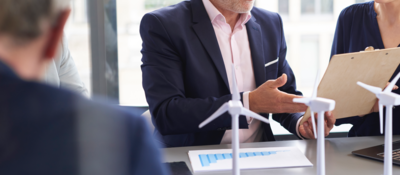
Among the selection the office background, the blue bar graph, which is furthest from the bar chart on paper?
the office background

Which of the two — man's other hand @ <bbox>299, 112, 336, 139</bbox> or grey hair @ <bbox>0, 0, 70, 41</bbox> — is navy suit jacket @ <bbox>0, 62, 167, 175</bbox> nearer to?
grey hair @ <bbox>0, 0, 70, 41</bbox>

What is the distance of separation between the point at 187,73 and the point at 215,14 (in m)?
0.35

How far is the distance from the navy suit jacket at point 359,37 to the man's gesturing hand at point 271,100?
1.51ft

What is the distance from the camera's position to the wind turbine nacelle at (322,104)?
0.82m

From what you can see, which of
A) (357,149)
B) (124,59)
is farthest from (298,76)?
(357,149)

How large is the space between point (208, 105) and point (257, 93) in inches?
8.4

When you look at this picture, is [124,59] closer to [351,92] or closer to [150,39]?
[150,39]

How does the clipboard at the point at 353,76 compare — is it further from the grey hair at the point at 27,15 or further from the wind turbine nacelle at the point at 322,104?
the grey hair at the point at 27,15

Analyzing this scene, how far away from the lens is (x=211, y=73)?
1.64 metres

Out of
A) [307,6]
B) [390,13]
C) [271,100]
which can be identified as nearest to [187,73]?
[271,100]

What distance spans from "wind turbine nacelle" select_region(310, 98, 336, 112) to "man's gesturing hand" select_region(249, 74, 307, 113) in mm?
453

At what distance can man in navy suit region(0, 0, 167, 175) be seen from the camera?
31 centimetres

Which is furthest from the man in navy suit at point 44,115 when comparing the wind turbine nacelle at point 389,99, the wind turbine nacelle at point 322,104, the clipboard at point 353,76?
the clipboard at point 353,76

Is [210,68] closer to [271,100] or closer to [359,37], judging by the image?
[271,100]
